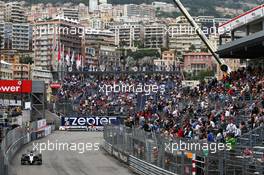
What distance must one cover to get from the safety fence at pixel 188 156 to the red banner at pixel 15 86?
33.8 meters

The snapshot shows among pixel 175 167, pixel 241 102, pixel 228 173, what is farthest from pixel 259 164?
pixel 241 102

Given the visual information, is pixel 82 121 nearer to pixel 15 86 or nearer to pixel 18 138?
pixel 15 86

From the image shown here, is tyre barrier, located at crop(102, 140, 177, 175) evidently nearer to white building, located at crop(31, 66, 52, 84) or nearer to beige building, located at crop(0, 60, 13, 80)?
beige building, located at crop(0, 60, 13, 80)

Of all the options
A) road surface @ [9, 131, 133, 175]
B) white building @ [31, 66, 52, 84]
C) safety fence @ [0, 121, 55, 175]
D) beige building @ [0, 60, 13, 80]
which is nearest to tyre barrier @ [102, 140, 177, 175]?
road surface @ [9, 131, 133, 175]

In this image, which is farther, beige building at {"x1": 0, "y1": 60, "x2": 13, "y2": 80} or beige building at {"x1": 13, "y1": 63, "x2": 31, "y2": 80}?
beige building at {"x1": 13, "y1": 63, "x2": 31, "y2": 80}

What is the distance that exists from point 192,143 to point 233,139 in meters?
1.18

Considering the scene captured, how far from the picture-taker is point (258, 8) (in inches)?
1206

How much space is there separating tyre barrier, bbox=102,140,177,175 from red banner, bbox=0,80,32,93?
1060 inches

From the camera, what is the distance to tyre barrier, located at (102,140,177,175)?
23.0 m

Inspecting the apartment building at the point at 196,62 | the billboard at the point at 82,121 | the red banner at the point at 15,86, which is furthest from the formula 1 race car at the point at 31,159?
the apartment building at the point at 196,62

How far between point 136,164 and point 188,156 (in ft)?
31.6

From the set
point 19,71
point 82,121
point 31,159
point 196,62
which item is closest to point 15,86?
point 82,121

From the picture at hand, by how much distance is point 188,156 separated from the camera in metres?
18.3

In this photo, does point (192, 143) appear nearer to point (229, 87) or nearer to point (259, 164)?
point (259, 164)
